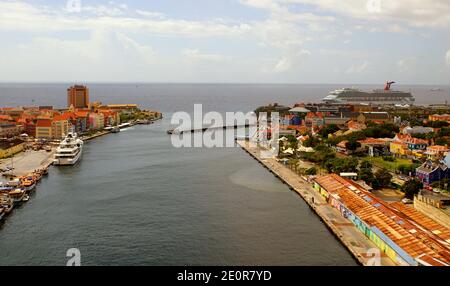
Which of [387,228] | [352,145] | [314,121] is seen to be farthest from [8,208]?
[314,121]

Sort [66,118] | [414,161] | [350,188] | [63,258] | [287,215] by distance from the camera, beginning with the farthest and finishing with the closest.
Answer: [66,118] < [414,161] < [350,188] < [287,215] < [63,258]

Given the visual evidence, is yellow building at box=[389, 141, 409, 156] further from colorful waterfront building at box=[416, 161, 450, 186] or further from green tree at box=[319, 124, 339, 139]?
colorful waterfront building at box=[416, 161, 450, 186]

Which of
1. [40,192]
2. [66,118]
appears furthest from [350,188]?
[66,118]

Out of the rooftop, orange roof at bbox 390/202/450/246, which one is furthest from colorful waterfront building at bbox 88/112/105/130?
orange roof at bbox 390/202/450/246

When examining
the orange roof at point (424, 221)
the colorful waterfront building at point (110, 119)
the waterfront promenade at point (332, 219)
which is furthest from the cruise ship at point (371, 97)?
the orange roof at point (424, 221)

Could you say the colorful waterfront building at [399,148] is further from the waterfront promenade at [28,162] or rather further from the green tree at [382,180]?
the waterfront promenade at [28,162]

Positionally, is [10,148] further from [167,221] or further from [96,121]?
[167,221]
